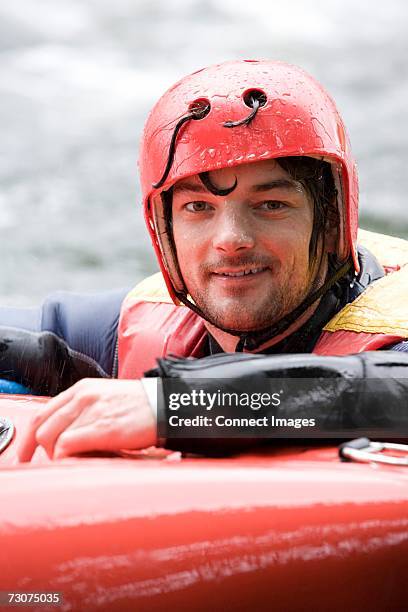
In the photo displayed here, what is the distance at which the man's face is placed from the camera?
1.95 meters

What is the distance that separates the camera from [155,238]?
2270 mm

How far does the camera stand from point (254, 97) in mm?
2023

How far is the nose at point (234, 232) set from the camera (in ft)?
6.34

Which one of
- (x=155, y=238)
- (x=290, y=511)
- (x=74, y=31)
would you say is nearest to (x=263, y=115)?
(x=155, y=238)

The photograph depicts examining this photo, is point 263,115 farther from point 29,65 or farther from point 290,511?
point 29,65

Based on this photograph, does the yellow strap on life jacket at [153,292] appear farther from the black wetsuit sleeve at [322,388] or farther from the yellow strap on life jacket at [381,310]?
the black wetsuit sleeve at [322,388]

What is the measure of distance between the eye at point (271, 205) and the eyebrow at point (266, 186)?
1.2 inches

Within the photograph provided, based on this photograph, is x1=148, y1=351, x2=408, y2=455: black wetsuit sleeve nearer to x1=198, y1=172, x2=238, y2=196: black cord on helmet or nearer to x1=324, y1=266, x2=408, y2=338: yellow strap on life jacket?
x1=324, y1=266, x2=408, y2=338: yellow strap on life jacket

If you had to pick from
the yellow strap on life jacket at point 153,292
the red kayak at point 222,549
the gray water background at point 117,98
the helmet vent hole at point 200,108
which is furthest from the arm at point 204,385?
the gray water background at point 117,98

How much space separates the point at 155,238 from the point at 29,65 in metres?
6.32

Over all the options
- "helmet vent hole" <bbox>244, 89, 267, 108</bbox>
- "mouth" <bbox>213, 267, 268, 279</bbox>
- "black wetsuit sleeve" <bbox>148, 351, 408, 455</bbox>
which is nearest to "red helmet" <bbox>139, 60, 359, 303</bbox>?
"helmet vent hole" <bbox>244, 89, 267, 108</bbox>

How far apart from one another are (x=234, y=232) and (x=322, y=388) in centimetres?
53

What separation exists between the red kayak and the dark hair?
88 centimetres

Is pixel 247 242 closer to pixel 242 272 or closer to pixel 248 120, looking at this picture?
pixel 242 272
